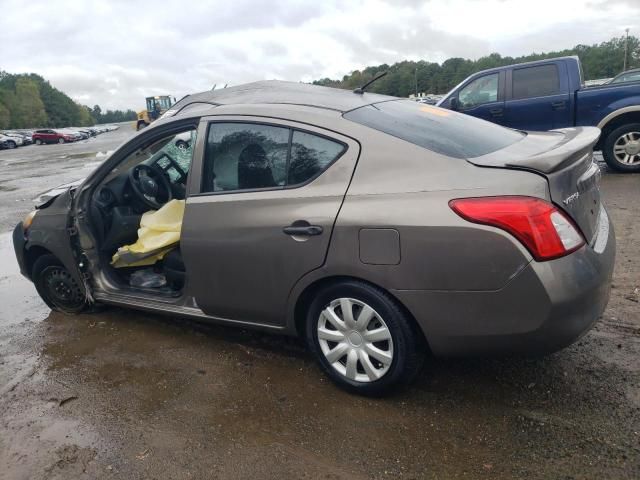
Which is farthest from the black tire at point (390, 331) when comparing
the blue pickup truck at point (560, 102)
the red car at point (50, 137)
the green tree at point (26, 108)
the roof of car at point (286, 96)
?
the green tree at point (26, 108)

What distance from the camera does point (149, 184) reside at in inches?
166

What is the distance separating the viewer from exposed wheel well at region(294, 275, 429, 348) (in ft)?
8.39

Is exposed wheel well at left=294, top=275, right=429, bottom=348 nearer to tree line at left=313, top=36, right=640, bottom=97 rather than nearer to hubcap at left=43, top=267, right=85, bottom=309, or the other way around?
hubcap at left=43, top=267, right=85, bottom=309

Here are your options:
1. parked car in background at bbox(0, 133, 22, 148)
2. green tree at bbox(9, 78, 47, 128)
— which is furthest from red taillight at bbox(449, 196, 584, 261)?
green tree at bbox(9, 78, 47, 128)

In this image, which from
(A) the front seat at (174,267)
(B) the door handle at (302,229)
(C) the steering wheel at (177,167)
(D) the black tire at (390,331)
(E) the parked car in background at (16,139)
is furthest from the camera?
(E) the parked car in background at (16,139)

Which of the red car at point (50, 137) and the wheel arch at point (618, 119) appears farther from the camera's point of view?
the red car at point (50, 137)

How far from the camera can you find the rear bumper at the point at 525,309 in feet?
7.29

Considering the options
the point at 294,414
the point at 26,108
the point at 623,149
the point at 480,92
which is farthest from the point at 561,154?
the point at 26,108

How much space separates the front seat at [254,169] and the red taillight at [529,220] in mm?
1141

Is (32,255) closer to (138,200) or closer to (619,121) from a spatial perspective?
(138,200)

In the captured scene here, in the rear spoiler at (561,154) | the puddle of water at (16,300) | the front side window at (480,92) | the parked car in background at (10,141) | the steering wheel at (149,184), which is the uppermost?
the parked car in background at (10,141)

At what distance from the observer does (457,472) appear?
87.7 inches

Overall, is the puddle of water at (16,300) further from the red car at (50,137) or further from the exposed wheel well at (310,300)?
the red car at (50,137)

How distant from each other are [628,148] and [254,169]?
716 cm
